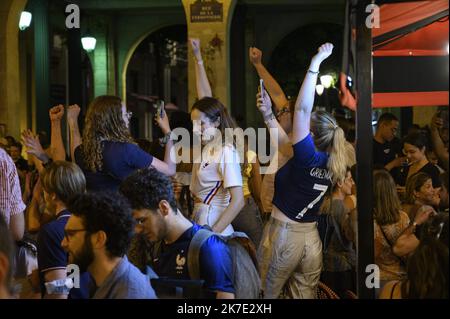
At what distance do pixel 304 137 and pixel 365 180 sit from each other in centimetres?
101

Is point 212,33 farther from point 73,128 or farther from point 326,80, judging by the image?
point 326,80

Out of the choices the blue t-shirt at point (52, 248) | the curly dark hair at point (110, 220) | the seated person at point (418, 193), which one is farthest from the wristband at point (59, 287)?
the seated person at point (418, 193)

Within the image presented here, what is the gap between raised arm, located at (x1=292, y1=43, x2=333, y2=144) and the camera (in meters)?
4.64

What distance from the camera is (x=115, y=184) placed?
17.0ft

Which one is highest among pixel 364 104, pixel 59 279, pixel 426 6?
pixel 426 6

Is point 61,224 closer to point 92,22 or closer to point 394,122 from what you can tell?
point 394,122

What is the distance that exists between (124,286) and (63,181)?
4.00ft

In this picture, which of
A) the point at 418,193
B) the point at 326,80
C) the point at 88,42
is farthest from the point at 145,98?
the point at 418,193

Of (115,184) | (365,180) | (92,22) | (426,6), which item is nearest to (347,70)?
(426,6)

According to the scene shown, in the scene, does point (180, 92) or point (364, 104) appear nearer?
point (364, 104)

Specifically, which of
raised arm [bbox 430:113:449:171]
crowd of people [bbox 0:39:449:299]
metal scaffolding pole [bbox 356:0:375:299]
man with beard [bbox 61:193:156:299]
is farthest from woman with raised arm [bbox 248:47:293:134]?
man with beard [bbox 61:193:156:299]

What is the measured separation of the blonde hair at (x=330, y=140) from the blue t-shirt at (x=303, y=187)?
0.06 m

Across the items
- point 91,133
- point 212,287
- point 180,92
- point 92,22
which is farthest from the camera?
point 180,92

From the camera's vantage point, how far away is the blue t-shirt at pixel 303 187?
5047 mm
